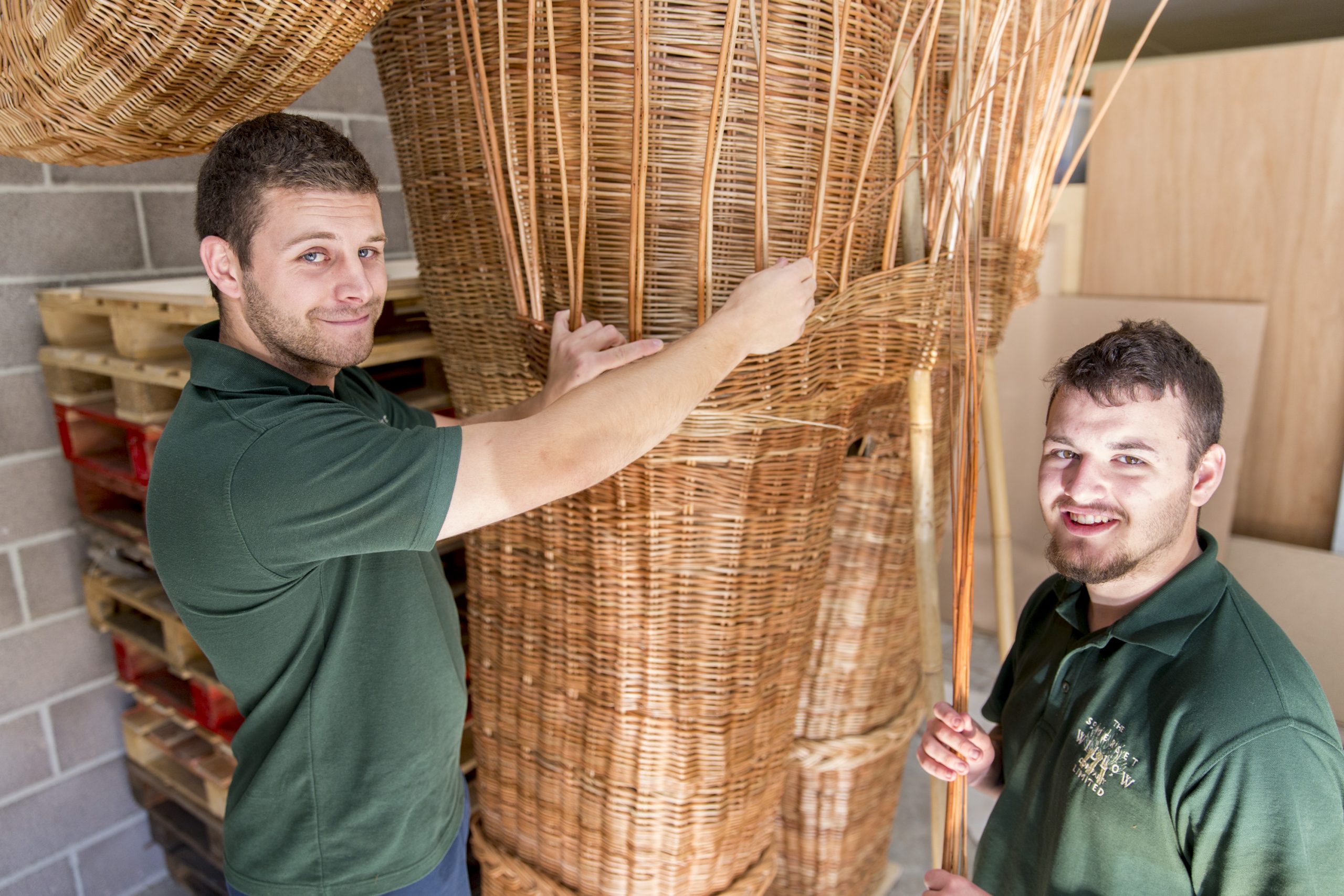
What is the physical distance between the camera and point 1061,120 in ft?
4.91

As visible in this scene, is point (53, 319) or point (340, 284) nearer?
point (340, 284)

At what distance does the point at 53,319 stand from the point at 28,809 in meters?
1.08

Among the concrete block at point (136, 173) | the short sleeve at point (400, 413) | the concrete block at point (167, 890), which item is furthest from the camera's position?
the concrete block at point (167, 890)

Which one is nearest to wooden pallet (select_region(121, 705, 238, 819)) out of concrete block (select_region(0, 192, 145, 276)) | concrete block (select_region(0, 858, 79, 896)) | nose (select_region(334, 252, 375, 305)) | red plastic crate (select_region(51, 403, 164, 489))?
concrete block (select_region(0, 858, 79, 896))

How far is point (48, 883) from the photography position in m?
2.07

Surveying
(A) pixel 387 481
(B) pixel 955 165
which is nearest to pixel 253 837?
(A) pixel 387 481

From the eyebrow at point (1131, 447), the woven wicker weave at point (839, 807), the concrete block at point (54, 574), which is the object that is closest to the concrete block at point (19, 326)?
the concrete block at point (54, 574)

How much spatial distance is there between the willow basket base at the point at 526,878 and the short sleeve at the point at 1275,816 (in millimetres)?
918

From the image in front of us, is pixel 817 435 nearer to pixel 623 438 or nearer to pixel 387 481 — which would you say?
pixel 623 438

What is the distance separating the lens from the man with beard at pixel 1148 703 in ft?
3.00

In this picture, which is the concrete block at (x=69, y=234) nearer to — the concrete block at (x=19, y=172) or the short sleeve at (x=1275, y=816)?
the concrete block at (x=19, y=172)

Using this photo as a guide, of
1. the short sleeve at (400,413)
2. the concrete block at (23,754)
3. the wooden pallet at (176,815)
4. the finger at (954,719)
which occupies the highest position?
the short sleeve at (400,413)

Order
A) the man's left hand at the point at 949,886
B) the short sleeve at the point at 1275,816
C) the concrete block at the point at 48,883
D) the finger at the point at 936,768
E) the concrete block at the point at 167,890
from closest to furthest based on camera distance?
the short sleeve at the point at 1275,816
the man's left hand at the point at 949,886
the finger at the point at 936,768
the concrete block at the point at 48,883
the concrete block at the point at 167,890

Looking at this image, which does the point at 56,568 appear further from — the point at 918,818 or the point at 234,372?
the point at 918,818
